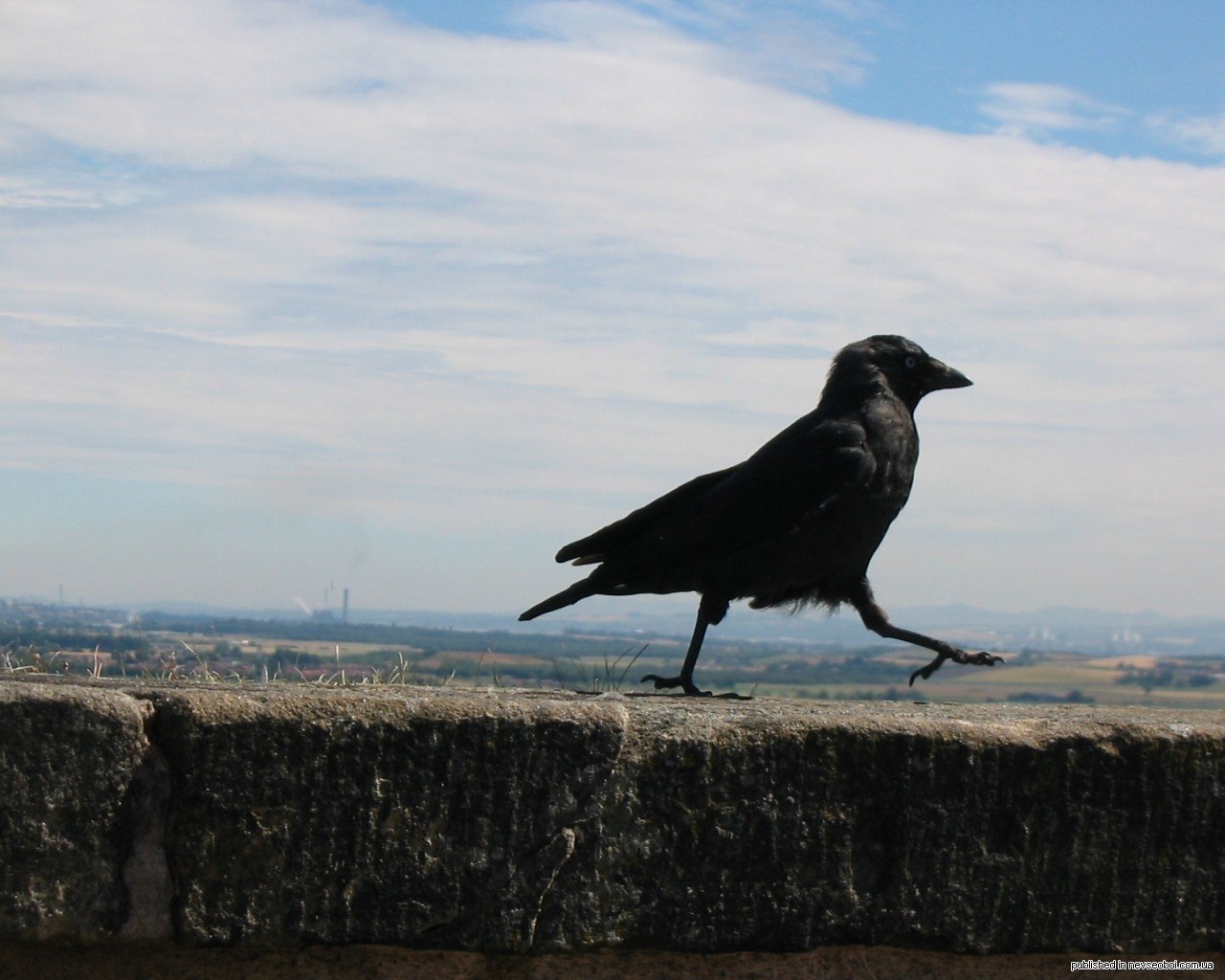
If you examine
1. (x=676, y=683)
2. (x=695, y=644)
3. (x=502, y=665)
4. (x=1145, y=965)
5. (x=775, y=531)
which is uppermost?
Answer: (x=775, y=531)

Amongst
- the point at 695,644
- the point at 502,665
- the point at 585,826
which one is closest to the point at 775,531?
the point at 695,644

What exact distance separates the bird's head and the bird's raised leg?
0.99 metres

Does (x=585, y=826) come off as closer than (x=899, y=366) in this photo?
Yes

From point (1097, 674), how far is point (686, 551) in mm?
79370

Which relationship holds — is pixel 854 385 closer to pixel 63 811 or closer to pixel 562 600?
pixel 562 600

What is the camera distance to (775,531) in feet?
14.8

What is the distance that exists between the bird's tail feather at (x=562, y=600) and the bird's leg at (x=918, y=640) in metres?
0.92

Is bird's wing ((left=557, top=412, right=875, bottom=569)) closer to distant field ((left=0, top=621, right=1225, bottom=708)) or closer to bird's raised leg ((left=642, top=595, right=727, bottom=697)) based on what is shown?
bird's raised leg ((left=642, top=595, right=727, bottom=697))

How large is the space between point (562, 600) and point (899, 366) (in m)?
1.52

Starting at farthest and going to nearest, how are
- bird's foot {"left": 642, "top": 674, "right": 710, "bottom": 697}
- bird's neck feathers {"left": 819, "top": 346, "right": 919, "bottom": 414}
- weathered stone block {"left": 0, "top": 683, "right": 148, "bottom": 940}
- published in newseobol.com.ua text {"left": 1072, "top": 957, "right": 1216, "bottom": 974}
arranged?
bird's neck feathers {"left": 819, "top": 346, "right": 919, "bottom": 414} → bird's foot {"left": 642, "top": 674, "right": 710, "bottom": 697} → published in newseobol.com.ua text {"left": 1072, "top": 957, "right": 1216, "bottom": 974} → weathered stone block {"left": 0, "top": 683, "right": 148, "bottom": 940}

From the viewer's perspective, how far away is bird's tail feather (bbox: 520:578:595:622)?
14.8ft

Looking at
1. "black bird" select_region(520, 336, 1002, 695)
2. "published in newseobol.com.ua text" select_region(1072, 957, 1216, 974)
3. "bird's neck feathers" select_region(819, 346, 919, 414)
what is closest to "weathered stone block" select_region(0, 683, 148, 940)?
"published in newseobol.com.ua text" select_region(1072, 957, 1216, 974)

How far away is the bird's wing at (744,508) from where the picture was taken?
14.8 feet

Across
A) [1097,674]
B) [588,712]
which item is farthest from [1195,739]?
[1097,674]
